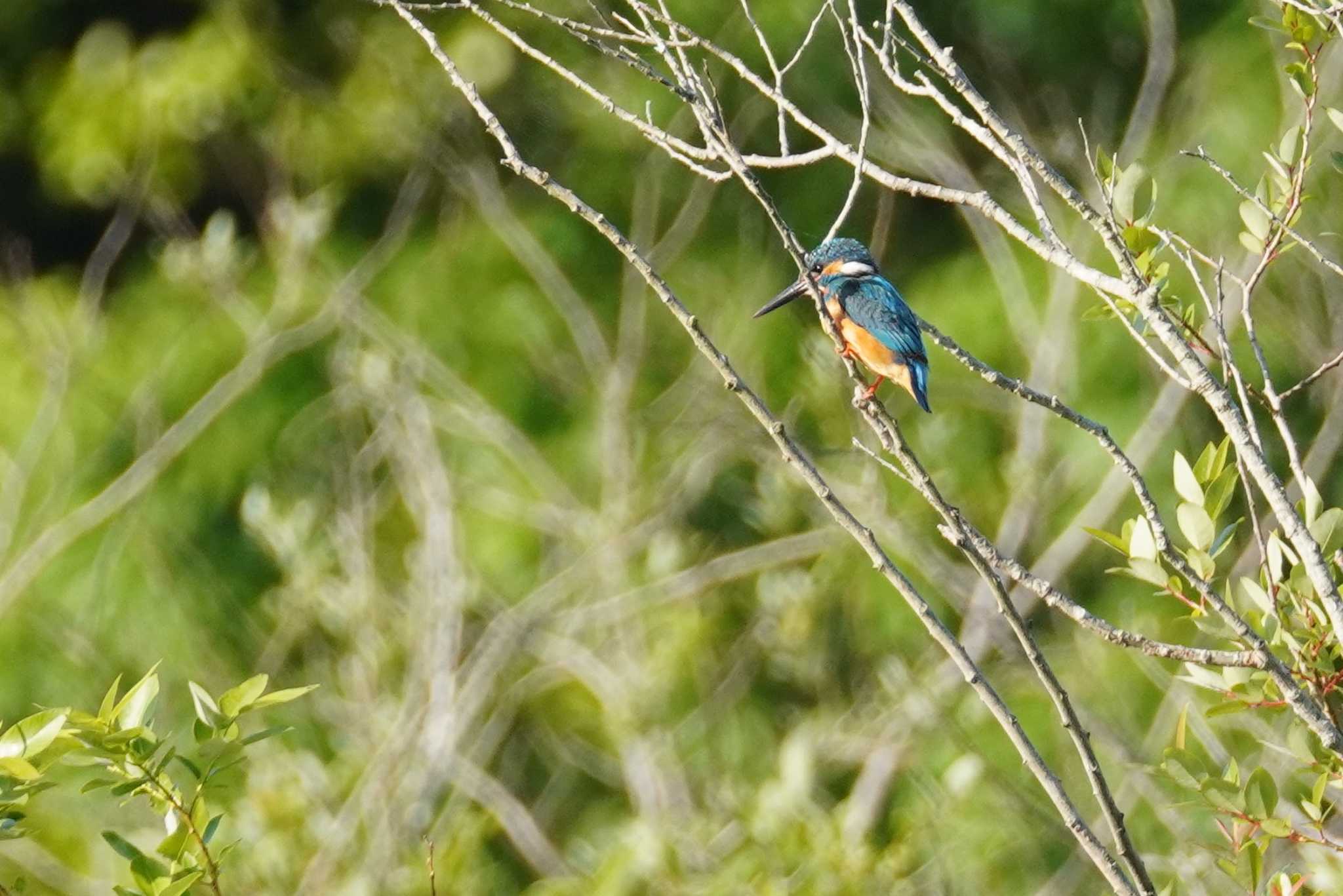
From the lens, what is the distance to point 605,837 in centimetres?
392

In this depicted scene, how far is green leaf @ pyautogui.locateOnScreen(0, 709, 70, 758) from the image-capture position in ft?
4.32

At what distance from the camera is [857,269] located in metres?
3.74

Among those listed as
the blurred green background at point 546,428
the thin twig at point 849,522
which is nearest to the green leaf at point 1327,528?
the thin twig at point 849,522

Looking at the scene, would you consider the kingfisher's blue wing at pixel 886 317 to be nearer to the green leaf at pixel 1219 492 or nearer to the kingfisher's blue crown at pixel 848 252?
the kingfisher's blue crown at pixel 848 252

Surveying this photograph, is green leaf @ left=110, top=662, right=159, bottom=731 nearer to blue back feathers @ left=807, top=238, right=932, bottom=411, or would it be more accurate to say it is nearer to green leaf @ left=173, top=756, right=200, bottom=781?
green leaf @ left=173, top=756, right=200, bottom=781

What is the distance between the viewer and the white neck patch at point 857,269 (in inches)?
146

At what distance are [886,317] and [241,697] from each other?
2232 millimetres

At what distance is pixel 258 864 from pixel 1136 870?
183 cm

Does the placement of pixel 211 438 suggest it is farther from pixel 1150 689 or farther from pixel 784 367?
pixel 1150 689

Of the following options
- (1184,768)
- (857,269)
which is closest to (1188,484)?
(1184,768)

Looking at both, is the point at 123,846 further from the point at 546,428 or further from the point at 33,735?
the point at 546,428

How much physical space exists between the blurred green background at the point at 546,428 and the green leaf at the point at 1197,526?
5.08ft

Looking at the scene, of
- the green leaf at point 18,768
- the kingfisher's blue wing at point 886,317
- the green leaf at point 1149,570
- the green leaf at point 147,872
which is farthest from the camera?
the kingfisher's blue wing at point 886,317

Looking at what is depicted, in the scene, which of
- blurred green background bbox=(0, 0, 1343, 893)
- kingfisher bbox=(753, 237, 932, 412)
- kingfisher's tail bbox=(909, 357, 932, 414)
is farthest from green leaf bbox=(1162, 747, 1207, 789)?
kingfisher's tail bbox=(909, 357, 932, 414)
